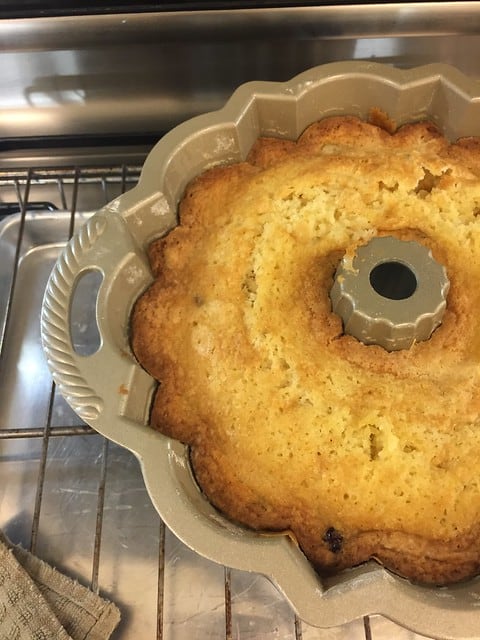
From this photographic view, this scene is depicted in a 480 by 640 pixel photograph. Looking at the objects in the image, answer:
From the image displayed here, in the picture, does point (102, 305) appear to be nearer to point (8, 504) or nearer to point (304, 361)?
point (304, 361)

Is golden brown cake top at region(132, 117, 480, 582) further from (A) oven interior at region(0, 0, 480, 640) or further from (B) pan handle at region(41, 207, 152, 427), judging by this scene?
(A) oven interior at region(0, 0, 480, 640)

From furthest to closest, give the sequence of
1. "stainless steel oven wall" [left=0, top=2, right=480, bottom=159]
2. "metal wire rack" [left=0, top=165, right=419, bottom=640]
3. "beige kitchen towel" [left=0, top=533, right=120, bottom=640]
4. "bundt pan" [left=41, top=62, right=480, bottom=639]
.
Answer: "stainless steel oven wall" [left=0, top=2, right=480, bottom=159] → "metal wire rack" [left=0, top=165, right=419, bottom=640] → "beige kitchen towel" [left=0, top=533, right=120, bottom=640] → "bundt pan" [left=41, top=62, right=480, bottom=639]

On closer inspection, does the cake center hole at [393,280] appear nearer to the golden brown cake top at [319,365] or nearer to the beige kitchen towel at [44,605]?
the golden brown cake top at [319,365]

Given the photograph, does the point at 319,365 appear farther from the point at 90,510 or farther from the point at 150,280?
the point at 90,510

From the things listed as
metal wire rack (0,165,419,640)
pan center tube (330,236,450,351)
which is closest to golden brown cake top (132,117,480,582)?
pan center tube (330,236,450,351)

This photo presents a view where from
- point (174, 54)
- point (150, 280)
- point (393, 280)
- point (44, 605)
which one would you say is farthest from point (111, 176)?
point (44, 605)

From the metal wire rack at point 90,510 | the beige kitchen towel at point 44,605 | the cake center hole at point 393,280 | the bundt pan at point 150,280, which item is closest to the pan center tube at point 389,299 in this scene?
the cake center hole at point 393,280

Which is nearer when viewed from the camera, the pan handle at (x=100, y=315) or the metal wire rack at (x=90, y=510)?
the pan handle at (x=100, y=315)
